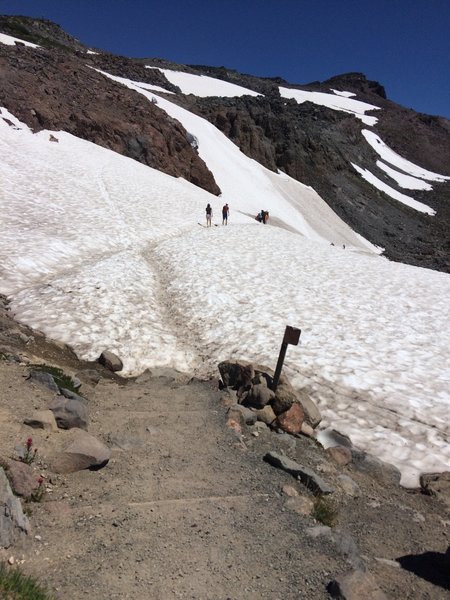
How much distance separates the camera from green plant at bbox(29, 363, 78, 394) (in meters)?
8.26

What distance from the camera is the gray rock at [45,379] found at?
7.74 m

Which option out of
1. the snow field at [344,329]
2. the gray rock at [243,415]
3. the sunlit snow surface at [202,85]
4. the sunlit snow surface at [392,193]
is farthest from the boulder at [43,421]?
the sunlit snow surface at [202,85]

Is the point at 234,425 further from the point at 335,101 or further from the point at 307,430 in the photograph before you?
the point at 335,101

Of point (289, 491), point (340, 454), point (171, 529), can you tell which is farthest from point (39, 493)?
point (340, 454)

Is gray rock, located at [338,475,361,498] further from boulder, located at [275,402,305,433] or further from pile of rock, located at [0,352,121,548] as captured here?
pile of rock, located at [0,352,121,548]

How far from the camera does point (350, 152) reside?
303ft

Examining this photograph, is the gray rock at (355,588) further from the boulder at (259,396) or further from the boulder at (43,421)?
the boulder at (259,396)

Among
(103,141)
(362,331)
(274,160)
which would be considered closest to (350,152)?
(274,160)

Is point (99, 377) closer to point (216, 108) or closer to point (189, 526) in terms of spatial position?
point (189, 526)

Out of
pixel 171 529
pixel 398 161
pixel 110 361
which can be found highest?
pixel 398 161

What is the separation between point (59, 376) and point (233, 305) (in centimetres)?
824

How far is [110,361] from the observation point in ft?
36.4

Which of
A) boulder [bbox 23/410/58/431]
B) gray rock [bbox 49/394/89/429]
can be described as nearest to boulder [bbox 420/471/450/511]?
gray rock [bbox 49/394/89/429]

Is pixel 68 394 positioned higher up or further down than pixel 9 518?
further down
